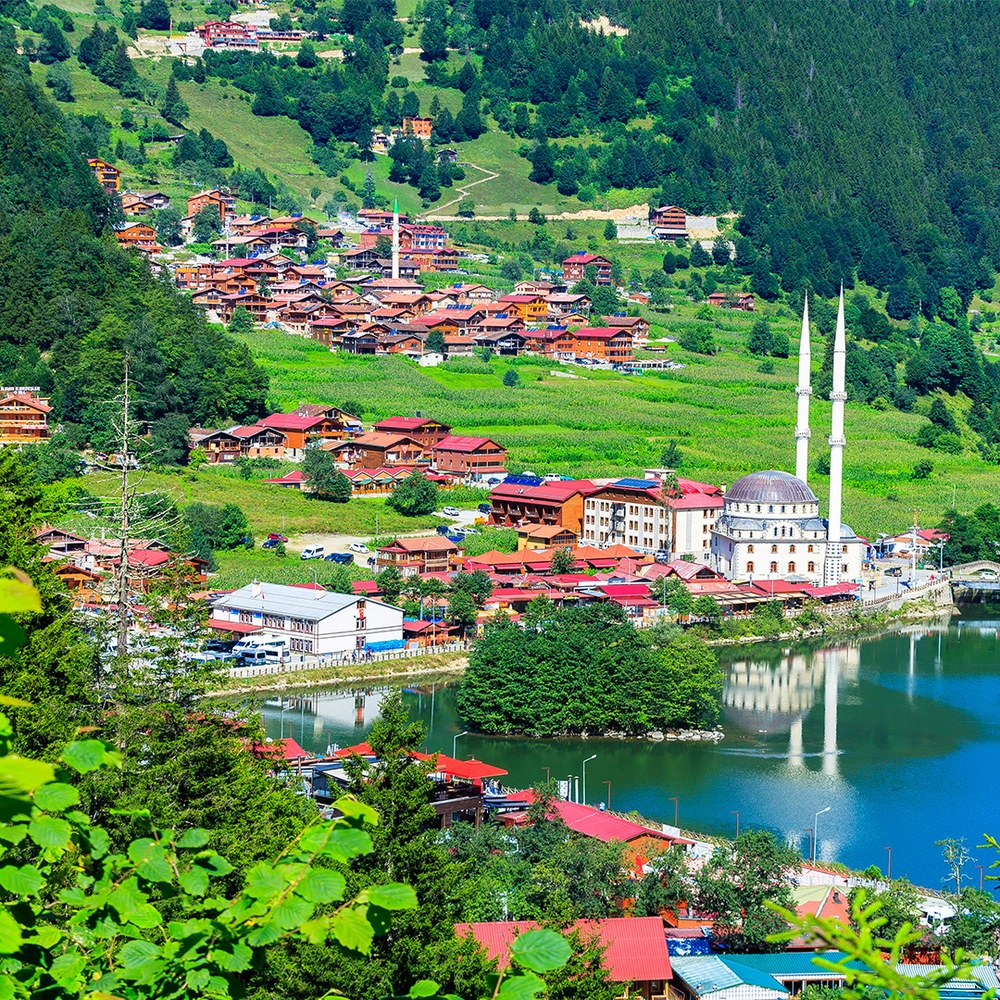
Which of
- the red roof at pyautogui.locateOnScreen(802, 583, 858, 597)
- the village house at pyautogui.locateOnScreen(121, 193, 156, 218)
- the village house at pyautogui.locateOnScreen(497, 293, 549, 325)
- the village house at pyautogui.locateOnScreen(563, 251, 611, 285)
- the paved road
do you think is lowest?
the red roof at pyautogui.locateOnScreen(802, 583, 858, 597)

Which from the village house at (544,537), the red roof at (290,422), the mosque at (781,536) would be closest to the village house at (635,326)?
the red roof at (290,422)

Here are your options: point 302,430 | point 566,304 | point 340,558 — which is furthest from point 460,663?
point 566,304

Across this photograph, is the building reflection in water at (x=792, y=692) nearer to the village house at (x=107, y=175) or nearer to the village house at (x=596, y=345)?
the village house at (x=596, y=345)

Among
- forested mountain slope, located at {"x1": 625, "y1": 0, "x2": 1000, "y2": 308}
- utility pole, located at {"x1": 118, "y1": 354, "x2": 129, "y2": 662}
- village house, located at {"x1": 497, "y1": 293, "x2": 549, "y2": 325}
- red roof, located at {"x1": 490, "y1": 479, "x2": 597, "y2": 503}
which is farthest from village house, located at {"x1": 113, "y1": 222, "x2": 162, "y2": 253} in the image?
utility pole, located at {"x1": 118, "y1": 354, "x2": 129, "y2": 662}

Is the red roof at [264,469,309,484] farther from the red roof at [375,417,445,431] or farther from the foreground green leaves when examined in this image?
the foreground green leaves

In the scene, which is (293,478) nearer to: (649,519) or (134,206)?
(649,519)

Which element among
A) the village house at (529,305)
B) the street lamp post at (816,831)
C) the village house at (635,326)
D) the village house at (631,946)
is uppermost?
the village house at (529,305)

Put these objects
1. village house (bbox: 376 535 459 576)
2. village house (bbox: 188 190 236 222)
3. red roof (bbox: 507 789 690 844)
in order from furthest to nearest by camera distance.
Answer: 1. village house (bbox: 188 190 236 222)
2. village house (bbox: 376 535 459 576)
3. red roof (bbox: 507 789 690 844)
